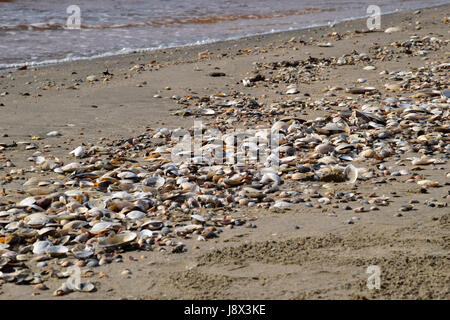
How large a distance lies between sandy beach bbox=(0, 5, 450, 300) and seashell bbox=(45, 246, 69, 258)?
5 centimetres

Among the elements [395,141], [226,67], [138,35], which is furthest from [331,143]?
[138,35]

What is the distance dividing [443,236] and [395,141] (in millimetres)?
1690

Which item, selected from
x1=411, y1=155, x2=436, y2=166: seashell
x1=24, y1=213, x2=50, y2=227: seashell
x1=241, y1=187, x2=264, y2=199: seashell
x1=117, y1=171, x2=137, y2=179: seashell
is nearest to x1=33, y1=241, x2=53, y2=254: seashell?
x1=24, y1=213, x2=50, y2=227: seashell

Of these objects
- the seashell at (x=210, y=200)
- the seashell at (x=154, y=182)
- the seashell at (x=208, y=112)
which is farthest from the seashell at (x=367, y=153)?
the seashell at (x=208, y=112)

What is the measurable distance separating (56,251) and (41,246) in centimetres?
12

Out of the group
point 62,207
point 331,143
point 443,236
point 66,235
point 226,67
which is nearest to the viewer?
point 443,236

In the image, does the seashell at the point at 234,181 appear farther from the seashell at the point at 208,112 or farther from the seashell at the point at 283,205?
the seashell at the point at 208,112

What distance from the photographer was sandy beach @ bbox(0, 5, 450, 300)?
9.09ft

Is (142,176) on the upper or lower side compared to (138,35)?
lower

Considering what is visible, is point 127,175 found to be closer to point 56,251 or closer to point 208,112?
point 56,251

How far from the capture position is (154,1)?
17.0 m

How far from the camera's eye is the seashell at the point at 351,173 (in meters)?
3.99
